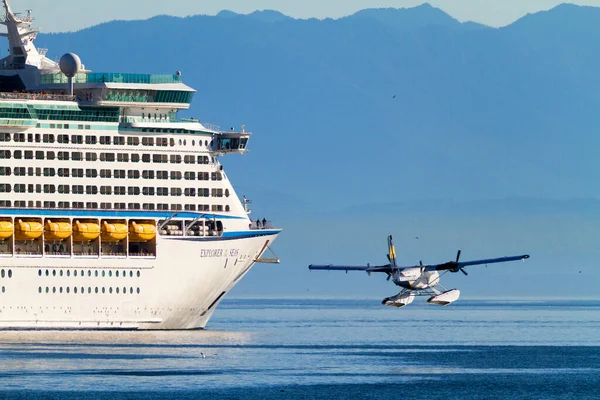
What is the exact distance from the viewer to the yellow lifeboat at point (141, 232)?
100375mm

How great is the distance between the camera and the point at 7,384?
72.4 m

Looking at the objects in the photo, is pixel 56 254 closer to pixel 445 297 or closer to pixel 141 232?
pixel 141 232

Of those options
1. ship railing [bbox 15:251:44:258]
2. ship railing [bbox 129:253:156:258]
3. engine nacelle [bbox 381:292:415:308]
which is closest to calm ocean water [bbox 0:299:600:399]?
engine nacelle [bbox 381:292:415:308]

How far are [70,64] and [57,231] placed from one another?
1189 cm

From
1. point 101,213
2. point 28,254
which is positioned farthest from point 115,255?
point 28,254

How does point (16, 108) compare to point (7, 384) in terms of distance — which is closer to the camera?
point (7, 384)

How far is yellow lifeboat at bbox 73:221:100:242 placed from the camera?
99.0 meters

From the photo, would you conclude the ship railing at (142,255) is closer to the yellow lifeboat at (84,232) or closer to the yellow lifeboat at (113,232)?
the yellow lifeboat at (113,232)

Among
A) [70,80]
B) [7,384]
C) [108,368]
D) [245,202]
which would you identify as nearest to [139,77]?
[70,80]

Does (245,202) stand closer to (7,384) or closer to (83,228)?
(83,228)

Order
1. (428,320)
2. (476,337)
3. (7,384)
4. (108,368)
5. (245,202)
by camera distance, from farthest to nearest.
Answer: (428,320)
(476,337)
(245,202)
(108,368)
(7,384)

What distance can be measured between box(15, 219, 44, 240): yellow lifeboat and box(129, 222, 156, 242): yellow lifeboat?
6.02 metres

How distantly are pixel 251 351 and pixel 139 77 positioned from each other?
2168 centimetres

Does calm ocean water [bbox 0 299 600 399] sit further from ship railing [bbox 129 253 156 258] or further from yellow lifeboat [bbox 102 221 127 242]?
yellow lifeboat [bbox 102 221 127 242]
